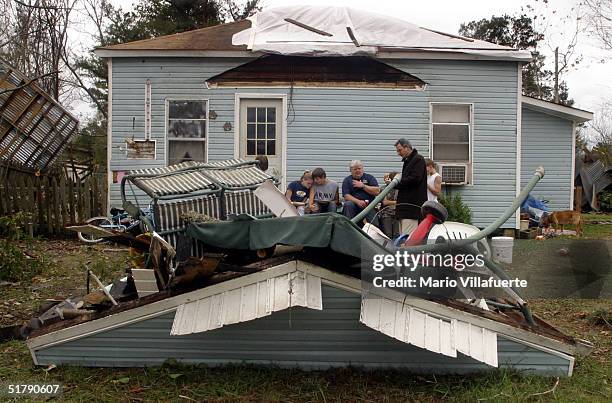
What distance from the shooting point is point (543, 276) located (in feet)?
24.0

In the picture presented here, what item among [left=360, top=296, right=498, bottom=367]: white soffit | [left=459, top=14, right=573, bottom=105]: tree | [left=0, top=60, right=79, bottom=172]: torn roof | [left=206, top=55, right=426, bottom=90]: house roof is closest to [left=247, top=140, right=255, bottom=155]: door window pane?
[left=206, top=55, right=426, bottom=90]: house roof

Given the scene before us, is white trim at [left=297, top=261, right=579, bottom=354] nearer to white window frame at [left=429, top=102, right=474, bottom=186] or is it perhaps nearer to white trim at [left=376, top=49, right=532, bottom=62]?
white window frame at [left=429, top=102, right=474, bottom=186]

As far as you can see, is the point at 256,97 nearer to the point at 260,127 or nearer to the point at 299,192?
the point at 260,127

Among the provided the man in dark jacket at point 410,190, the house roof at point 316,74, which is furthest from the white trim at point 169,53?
the man in dark jacket at point 410,190

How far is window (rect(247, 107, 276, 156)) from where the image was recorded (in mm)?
10539

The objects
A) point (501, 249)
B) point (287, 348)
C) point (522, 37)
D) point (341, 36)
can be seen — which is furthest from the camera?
point (522, 37)

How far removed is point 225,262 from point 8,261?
154 inches

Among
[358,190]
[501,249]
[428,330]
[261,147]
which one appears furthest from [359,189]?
[428,330]

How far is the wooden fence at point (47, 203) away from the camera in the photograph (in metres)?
10.3

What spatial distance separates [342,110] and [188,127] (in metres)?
2.84

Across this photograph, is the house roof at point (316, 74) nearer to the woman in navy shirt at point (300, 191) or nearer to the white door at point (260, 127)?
the white door at point (260, 127)

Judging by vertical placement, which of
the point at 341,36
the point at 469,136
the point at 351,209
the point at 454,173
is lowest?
the point at 351,209

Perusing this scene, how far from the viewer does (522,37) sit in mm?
30594

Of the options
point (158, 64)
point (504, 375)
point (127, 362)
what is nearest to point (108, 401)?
point (127, 362)
